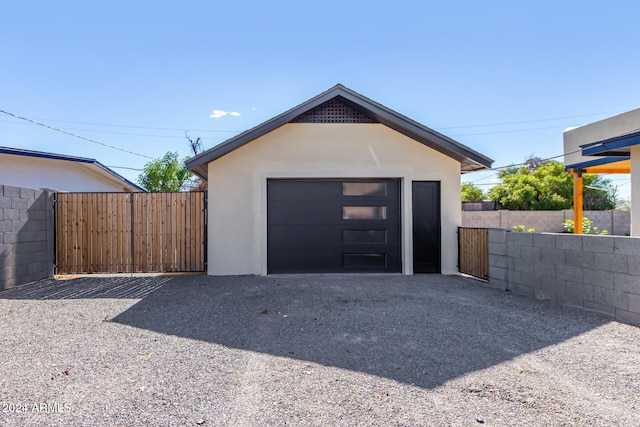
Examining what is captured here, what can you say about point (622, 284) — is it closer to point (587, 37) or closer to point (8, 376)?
point (8, 376)

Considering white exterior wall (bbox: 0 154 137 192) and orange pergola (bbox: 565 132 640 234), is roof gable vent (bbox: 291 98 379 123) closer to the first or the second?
orange pergola (bbox: 565 132 640 234)

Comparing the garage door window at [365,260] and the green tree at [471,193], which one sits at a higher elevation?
the green tree at [471,193]

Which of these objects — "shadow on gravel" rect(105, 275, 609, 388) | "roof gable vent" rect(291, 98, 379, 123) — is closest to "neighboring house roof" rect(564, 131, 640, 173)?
"shadow on gravel" rect(105, 275, 609, 388)

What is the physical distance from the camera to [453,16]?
978 cm

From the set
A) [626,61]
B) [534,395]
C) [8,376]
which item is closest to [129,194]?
[8,376]

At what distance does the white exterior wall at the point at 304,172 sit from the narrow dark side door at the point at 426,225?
0.50 feet

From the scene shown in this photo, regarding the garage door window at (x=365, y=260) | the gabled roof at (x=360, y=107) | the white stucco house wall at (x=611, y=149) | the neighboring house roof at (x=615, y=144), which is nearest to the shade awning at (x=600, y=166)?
the white stucco house wall at (x=611, y=149)

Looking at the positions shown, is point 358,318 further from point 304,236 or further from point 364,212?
point 364,212

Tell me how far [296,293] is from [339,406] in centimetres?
376

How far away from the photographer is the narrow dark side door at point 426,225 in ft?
27.1

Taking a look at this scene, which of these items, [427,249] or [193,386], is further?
[427,249]

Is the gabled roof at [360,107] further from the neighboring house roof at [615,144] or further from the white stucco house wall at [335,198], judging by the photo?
the neighboring house roof at [615,144]

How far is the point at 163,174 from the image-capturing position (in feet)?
78.8

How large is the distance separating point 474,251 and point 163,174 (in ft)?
72.7
